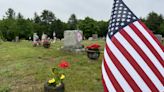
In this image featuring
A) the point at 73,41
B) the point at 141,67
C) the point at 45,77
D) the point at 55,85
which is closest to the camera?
the point at 141,67

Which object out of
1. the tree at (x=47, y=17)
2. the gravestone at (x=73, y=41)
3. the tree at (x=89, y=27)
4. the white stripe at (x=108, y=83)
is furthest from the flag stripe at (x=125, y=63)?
the tree at (x=47, y=17)

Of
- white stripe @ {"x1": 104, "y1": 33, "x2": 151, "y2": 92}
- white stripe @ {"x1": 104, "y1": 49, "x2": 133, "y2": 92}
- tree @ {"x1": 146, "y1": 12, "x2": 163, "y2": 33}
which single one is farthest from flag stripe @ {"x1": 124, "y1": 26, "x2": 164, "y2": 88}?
tree @ {"x1": 146, "y1": 12, "x2": 163, "y2": 33}

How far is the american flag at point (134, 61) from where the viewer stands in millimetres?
3246

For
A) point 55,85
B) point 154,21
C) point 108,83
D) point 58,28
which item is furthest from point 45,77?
point 58,28

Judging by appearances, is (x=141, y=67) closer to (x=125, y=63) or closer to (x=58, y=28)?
(x=125, y=63)

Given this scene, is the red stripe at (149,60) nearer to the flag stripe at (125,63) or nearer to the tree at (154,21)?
the flag stripe at (125,63)

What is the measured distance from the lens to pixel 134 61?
325 cm

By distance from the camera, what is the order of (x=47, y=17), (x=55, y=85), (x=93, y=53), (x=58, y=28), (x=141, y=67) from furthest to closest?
1. (x=47, y=17)
2. (x=58, y=28)
3. (x=93, y=53)
4. (x=55, y=85)
5. (x=141, y=67)

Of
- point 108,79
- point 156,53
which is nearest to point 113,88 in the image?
point 108,79

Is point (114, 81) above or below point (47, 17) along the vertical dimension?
below

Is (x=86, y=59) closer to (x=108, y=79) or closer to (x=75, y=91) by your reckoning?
(x=75, y=91)

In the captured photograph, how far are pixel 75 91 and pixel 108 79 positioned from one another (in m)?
5.86

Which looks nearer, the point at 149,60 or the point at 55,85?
the point at 149,60

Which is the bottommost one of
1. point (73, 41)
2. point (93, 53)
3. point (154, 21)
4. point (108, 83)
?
point (93, 53)
